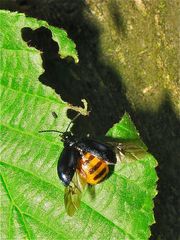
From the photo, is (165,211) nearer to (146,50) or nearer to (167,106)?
(167,106)

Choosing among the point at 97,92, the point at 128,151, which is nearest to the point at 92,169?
the point at 128,151

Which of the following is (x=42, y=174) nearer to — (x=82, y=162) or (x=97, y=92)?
(x=82, y=162)

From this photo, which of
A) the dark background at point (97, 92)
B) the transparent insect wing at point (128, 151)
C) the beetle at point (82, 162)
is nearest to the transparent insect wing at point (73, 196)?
the beetle at point (82, 162)

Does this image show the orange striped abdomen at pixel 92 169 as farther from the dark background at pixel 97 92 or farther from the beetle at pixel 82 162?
the dark background at pixel 97 92

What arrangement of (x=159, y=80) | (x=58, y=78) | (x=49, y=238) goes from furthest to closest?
(x=159, y=80) < (x=58, y=78) < (x=49, y=238)

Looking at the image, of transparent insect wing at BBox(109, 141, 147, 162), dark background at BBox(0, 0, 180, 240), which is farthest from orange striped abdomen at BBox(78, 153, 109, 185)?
dark background at BBox(0, 0, 180, 240)

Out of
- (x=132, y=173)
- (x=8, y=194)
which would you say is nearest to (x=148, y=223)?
(x=132, y=173)
